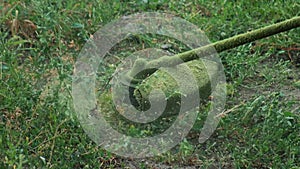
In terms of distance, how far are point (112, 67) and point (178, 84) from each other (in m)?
0.51

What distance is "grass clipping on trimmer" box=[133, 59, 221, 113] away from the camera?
302 cm

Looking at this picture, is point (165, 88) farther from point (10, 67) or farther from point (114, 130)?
point (10, 67)

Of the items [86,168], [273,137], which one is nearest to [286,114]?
[273,137]

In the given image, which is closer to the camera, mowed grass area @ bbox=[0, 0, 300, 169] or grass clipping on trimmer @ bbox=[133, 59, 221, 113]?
mowed grass area @ bbox=[0, 0, 300, 169]

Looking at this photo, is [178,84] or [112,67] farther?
[112,67]

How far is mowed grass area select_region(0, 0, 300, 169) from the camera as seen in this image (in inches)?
106

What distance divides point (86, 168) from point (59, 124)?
25cm

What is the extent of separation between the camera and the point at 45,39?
11.1ft

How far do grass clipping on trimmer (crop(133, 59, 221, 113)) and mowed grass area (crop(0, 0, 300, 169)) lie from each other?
0.53 ft

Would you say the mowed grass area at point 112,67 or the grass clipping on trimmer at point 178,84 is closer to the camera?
the mowed grass area at point 112,67

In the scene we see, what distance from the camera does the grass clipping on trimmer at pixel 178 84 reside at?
3.02 meters

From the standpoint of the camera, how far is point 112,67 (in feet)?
11.3

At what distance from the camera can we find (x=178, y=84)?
311 cm

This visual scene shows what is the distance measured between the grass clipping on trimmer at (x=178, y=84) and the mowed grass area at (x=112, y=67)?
16cm
